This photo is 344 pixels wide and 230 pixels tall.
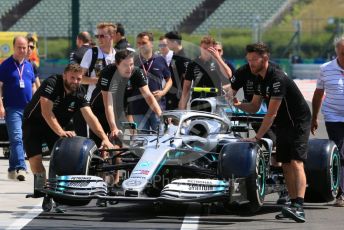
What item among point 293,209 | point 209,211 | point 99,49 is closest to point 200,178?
point 209,211

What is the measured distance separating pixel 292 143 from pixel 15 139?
4710mm

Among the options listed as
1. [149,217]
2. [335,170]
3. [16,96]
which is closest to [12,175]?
[16,96]

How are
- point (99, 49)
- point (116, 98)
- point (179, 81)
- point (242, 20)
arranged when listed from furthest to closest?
point (242, 20), point (179, 81), point (99, 49), point (116, 98)

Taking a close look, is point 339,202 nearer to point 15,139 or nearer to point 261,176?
point 261,176

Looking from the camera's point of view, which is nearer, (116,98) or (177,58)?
(116,98)

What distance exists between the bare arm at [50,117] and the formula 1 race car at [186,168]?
0.22 meters

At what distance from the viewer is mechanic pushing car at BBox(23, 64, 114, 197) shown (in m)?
10.2

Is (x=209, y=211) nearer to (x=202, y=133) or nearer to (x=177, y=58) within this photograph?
(x=202, y=133)

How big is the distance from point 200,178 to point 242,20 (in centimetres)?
4195

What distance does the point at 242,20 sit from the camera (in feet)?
168

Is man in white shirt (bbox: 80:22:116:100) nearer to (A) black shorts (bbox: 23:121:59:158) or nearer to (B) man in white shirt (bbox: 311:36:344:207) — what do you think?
(A) black shorts (bbox: 23:121:59:158)

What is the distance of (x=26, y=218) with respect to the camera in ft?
30.7

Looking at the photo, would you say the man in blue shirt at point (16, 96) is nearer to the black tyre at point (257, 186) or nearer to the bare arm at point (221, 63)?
the bare arm at point (221, 63)

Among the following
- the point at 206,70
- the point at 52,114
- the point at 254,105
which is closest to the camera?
the point at 254,105
